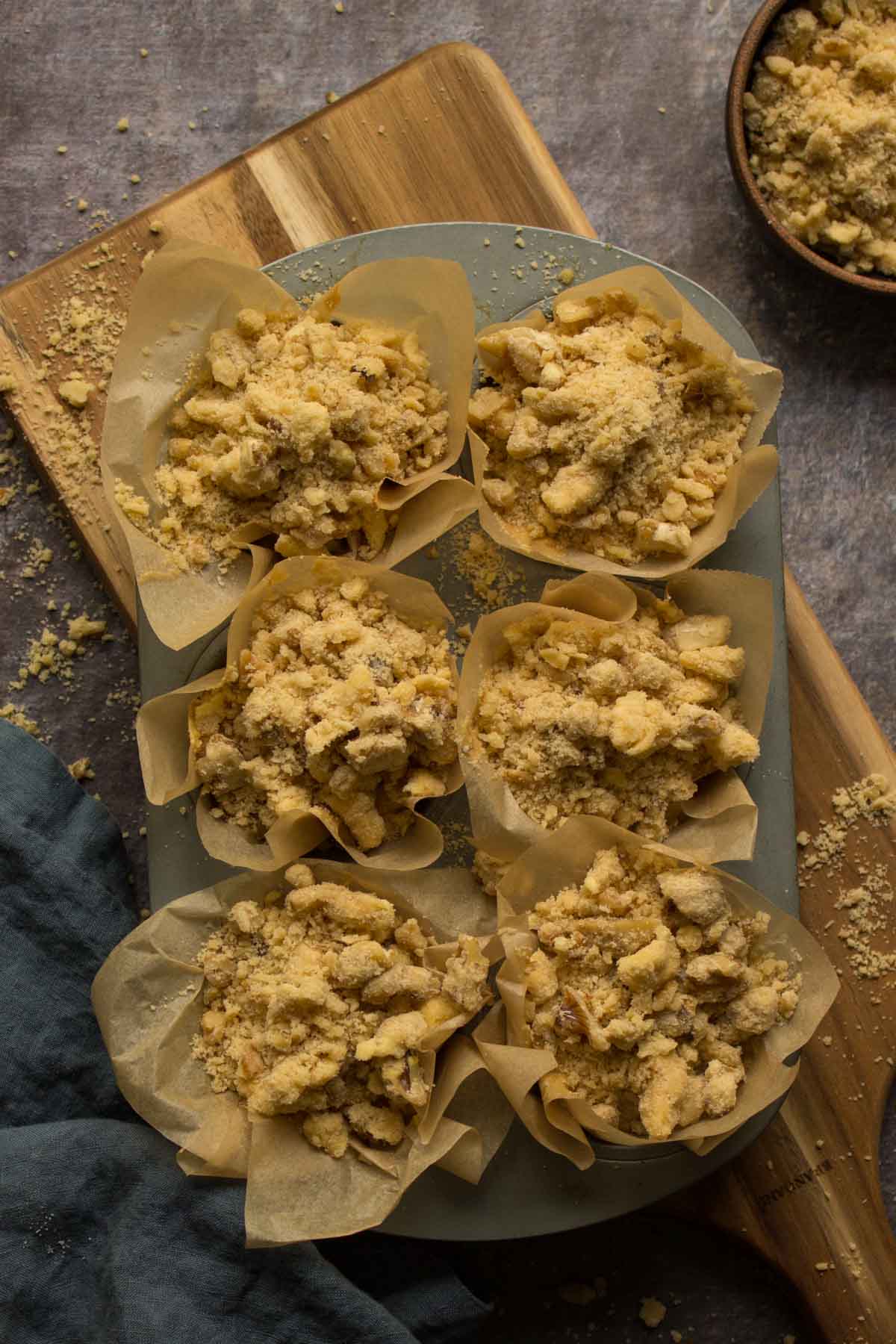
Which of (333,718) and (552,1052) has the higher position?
A: (333,718)

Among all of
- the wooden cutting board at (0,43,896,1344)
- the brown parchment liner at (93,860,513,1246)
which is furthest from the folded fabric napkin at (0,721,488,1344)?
the wooden cutting board at (0,43,896,1344)

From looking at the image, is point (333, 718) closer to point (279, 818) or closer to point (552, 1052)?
point (279, 818)

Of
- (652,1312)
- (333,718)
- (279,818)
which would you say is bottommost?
(652,1312)

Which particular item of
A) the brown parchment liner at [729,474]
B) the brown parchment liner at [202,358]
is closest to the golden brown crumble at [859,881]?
the brown parchment liner at [729,474]

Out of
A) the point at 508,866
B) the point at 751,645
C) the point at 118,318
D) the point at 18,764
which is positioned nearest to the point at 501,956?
the point at 508,866

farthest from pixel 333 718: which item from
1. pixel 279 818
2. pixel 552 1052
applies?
pixel 552 1052

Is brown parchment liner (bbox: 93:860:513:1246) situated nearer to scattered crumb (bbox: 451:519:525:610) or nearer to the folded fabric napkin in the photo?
the folded fabric napkin
